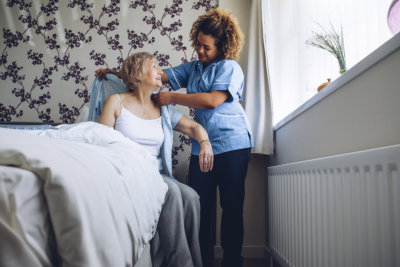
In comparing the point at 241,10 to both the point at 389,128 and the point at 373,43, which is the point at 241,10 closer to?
the point at 373,43

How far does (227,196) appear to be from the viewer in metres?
1.51

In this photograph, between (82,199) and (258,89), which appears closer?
(82,199)

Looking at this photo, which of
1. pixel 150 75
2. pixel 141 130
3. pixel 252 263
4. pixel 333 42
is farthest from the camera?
pixel 252 263

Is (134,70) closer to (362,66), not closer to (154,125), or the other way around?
(154,125)

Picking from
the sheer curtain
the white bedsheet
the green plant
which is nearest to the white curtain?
the sheer curtain

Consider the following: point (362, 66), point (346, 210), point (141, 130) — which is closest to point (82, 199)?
point (346, 210)

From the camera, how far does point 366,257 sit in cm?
72

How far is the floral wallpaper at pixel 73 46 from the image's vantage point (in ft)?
6.91

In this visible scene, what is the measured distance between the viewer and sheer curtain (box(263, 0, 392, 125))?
1124mm

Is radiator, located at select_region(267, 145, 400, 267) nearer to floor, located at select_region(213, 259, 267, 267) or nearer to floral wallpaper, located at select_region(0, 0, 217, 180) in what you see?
floor, located at select_region(213, 259, 267, 267)

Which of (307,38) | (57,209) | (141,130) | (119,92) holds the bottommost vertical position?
(57,209)

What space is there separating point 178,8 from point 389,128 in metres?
1.77

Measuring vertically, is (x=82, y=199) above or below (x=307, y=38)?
below

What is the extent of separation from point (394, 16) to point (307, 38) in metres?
0.77
